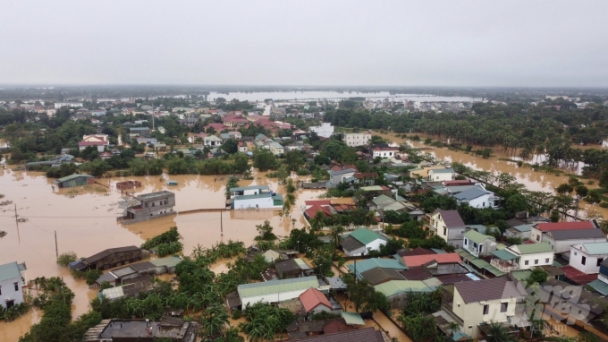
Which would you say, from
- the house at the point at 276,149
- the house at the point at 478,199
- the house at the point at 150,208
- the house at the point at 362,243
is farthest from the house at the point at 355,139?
the house at the point at 362,243

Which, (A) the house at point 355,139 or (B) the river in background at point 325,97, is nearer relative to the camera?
(A) the house at point 355,139

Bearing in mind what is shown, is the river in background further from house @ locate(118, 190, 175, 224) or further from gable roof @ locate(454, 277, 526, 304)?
gable roof @ locate(454, 277, 526, 304)

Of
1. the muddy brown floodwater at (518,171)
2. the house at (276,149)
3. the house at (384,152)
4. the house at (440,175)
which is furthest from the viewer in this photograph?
the house at (276,149)

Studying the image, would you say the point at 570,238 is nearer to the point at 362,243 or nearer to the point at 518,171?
the point at 362,243

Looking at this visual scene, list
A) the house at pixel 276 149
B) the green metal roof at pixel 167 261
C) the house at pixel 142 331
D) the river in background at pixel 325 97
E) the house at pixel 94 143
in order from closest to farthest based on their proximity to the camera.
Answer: the house at pixel 142 331
the green metal roof at pixel 167 261
the house at pixel 276 149
the house at pixel 94 143
the river in background at pixel 325 97

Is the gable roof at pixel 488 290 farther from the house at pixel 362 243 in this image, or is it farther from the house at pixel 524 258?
the house at pixel 362 243

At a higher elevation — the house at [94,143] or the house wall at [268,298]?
the house at [94,143]
